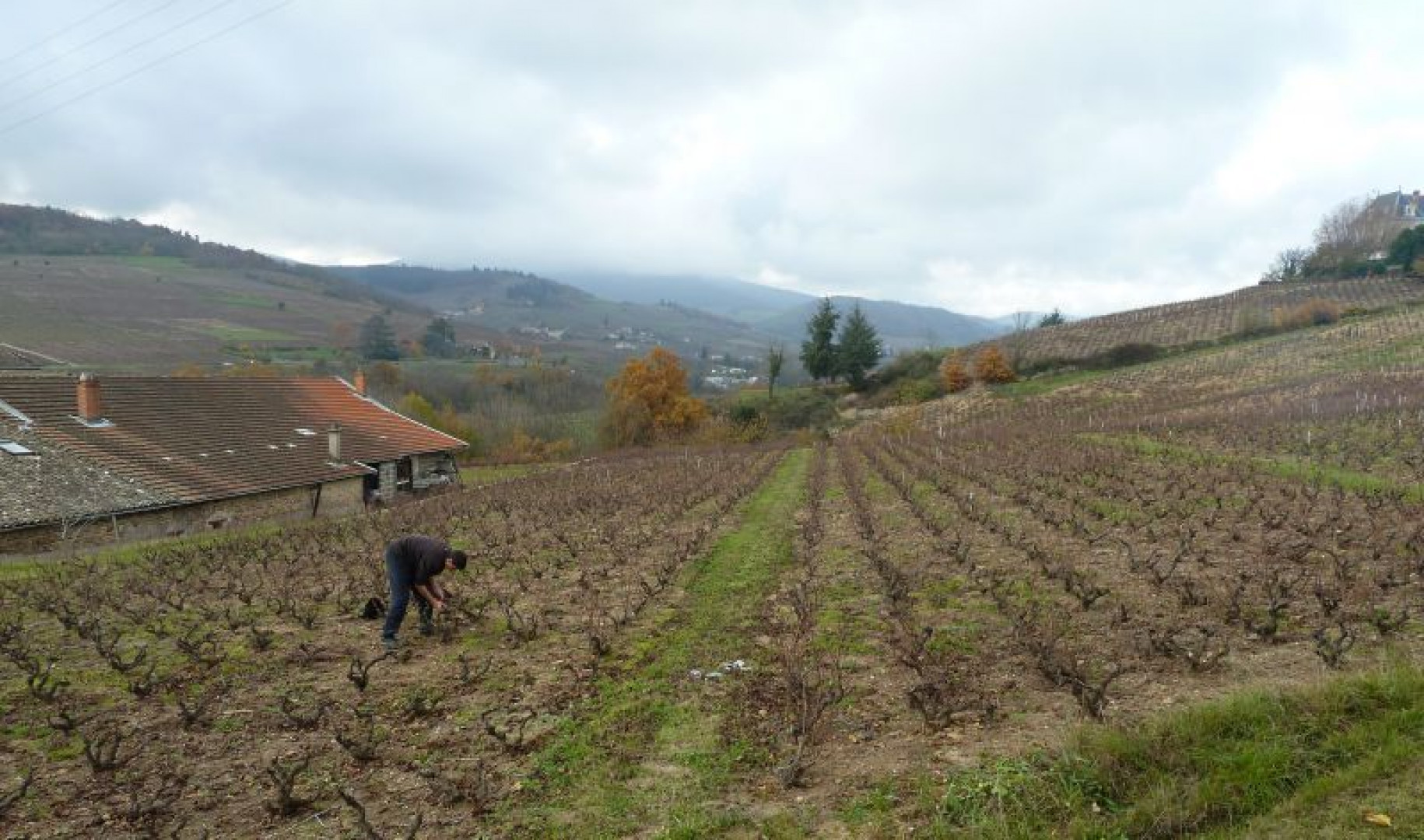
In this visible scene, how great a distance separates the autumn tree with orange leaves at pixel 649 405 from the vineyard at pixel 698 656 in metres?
34.6

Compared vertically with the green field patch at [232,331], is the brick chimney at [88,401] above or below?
below

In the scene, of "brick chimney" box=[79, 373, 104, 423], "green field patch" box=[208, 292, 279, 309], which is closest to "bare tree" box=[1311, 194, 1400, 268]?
"brick chimney" box=[79, 373, 104, 423]

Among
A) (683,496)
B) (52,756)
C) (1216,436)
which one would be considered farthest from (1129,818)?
(1216,436)

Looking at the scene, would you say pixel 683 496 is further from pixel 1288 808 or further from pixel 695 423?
pixel 695 423

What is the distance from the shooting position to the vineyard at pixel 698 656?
498cm

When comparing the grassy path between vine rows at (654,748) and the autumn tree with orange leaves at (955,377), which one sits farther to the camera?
the autumn tree with orange leaves at (955,377)

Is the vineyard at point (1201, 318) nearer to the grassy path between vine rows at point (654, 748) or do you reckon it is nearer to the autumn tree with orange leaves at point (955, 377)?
the autumn tree with orange leaves at point (955, 377)

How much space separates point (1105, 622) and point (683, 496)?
12.6 meters

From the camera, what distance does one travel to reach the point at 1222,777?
4500 mm

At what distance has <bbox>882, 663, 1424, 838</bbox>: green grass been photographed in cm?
419

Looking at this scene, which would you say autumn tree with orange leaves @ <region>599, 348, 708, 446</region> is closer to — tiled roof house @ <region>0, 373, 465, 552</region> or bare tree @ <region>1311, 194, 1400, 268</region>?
tiled roof house @ <region>0, 373, 465, 552</region>

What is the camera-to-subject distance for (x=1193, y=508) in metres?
12.6

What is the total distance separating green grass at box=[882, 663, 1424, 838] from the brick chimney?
25160 mm

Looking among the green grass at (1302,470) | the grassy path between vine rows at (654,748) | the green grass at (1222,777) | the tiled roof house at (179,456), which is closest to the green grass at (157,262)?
the tiled roof house at (179,456)
